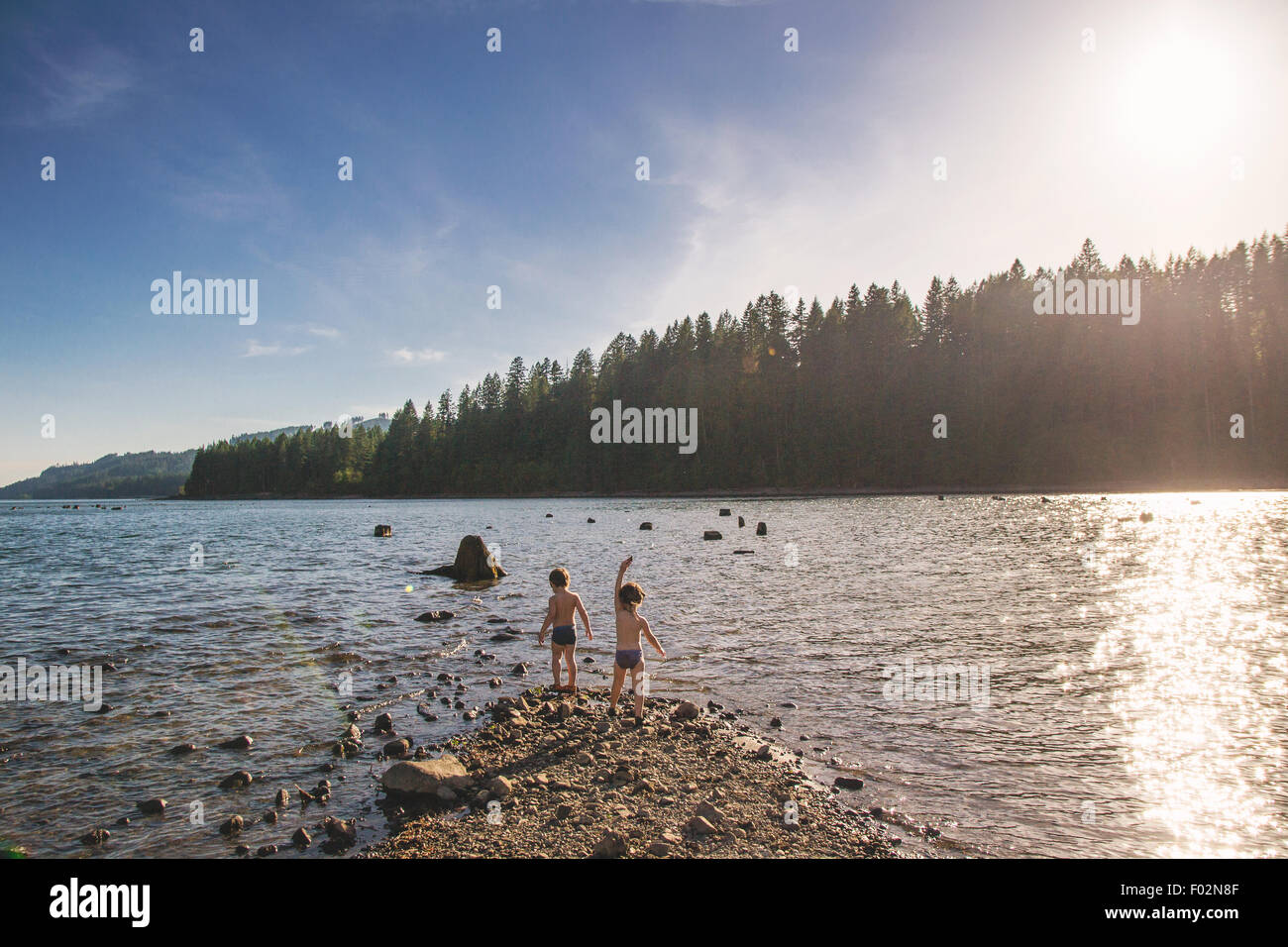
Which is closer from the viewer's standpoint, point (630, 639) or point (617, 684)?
point (630, 639)

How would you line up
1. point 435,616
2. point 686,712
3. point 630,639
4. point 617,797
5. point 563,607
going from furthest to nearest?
point 435,616, point 563,607, point 630,639, point 686,712, point 617,797

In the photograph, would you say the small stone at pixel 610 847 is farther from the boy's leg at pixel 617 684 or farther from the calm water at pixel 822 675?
the boy's leg at pixel 617 684

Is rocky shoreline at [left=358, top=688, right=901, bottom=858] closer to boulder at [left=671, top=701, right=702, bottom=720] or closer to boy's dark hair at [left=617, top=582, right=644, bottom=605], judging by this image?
boulder at [left=671, top=701, right=702, bottom=720]

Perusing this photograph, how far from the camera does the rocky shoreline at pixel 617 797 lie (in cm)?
614

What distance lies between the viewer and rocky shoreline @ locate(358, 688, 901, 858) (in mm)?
6145

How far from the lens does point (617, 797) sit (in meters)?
7.23

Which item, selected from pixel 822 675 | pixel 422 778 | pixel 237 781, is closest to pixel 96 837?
pixel 237 781

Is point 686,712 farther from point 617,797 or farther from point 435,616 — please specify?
point 435,616

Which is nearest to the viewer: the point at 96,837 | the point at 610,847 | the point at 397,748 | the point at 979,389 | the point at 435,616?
the point at 610,847

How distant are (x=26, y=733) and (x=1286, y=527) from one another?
191 ft

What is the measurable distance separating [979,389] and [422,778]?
107 metres

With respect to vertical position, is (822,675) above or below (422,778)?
below
